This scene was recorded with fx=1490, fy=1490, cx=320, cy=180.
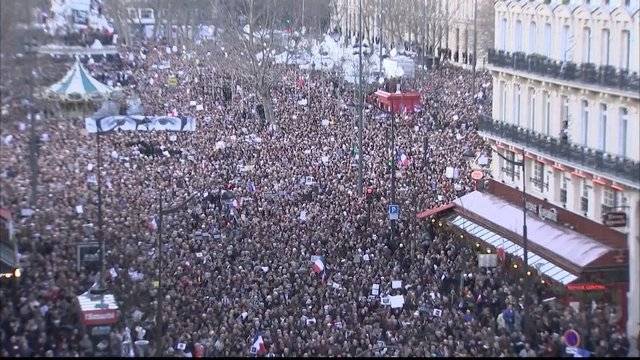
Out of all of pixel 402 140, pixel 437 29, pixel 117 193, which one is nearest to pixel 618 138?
pixel 117 193

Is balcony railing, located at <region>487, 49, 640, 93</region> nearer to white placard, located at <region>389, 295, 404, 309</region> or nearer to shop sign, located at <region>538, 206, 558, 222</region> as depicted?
shop sign, located at <region>538, 206, 558, 222</region>

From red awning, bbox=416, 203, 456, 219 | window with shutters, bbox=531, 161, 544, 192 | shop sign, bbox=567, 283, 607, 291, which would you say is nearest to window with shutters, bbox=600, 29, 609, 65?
window with shutters, bbox=531, 161, 544, 192

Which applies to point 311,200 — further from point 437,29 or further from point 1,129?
point 437,29

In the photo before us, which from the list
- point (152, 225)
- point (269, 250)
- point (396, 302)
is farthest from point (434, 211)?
point (396, 302)

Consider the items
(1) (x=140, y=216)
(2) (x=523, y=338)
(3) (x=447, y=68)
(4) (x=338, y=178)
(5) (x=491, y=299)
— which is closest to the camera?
(2) (x=523, y=338)

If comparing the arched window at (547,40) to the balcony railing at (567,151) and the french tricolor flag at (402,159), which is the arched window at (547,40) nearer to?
the balcony railing at (567,151)

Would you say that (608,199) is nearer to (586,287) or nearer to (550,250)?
(550,250)

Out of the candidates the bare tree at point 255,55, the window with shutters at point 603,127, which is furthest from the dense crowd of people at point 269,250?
the bare tree at point 255,55
